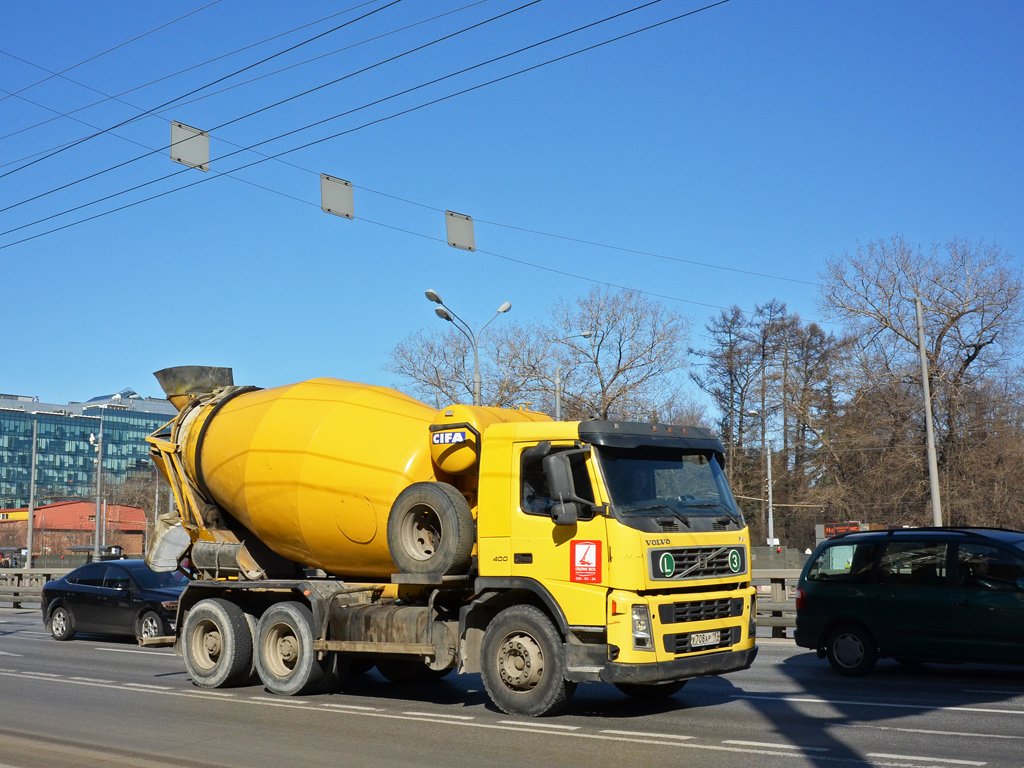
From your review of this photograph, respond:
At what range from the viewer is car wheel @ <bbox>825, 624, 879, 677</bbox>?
12.5 m

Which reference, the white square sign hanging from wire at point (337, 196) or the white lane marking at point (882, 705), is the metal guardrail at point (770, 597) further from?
the white square sign hanging from wire at point (337, 196)

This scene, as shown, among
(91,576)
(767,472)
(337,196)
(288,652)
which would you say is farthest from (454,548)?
(767,472)

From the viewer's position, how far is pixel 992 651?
11.5m

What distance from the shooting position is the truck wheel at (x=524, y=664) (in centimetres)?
926

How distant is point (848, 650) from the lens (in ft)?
41.7

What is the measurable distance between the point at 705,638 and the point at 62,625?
15169 mm

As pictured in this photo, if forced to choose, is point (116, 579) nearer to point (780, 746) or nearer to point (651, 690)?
point (651, 690)

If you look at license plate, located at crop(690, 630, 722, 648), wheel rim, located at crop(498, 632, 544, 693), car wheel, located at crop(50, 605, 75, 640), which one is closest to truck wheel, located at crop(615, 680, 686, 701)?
license plate, located at crop(690, 630, 722, 648)

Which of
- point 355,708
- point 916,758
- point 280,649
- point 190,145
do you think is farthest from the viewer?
point 190,145

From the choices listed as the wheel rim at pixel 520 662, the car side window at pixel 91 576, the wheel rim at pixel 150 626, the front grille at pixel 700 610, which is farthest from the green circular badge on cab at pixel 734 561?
the car side window at pixel 91 576

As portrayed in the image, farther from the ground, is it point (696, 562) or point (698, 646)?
point (696, 562)

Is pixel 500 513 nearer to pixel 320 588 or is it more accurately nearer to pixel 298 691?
pixel 320 588

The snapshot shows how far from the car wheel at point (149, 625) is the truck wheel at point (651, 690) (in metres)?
10.5

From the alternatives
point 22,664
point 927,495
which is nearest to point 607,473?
point 22,664
